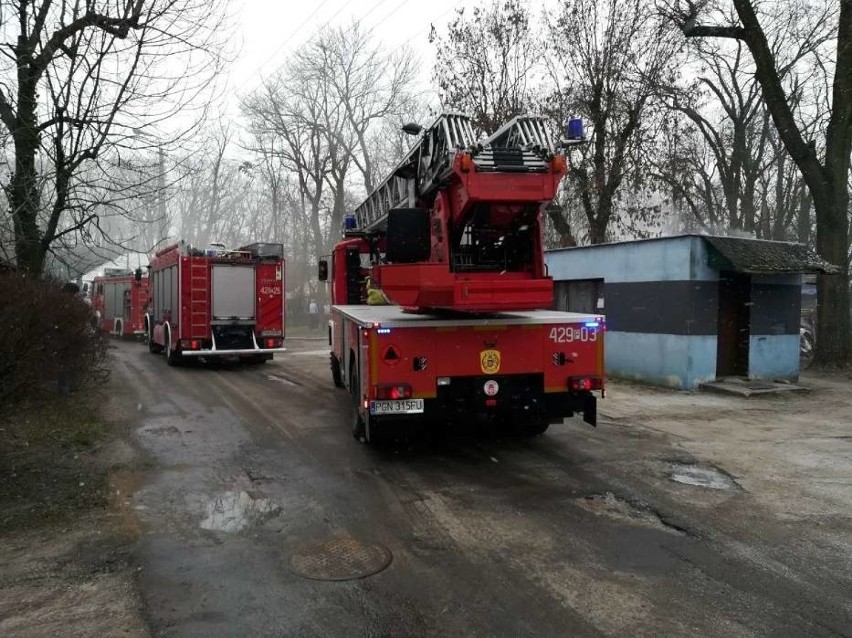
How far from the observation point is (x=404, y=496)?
19.5ft

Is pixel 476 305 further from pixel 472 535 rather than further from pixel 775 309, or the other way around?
Answer: pixel 775 309

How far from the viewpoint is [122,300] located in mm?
26828

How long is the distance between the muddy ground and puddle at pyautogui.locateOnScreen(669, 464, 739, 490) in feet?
0.11

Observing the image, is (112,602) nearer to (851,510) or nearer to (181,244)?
(851,510)

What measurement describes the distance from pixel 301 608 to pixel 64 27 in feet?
27.9

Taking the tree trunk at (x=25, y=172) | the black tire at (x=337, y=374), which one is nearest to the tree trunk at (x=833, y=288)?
the black tire at (x=337, y=374)

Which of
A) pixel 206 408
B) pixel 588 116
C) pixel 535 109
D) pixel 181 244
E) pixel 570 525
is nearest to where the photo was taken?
pixel 570 525

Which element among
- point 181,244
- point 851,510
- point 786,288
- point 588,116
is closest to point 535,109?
point 588,116

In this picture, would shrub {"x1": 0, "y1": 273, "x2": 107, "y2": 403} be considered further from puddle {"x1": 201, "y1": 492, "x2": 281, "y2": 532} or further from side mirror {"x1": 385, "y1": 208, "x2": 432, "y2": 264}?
side mirror {"x1": 385, "y1": 208, "x2": 432, "y2": 264}

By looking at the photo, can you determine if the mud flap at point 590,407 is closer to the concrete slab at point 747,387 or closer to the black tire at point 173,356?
the concrete slab at point 747,387

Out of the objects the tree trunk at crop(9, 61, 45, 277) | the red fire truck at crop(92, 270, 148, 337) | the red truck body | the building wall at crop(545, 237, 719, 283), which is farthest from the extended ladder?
the red fire truck at crop(92, 270, 148, 337)

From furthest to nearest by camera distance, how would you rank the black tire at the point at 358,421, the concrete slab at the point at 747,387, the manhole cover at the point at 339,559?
the concrete slab at the point at 747,387, the black tire at the point at 358,421, the manhole cover at the point at 339,559

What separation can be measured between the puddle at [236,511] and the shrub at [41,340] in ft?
7.59

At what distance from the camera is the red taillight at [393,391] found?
21.5 ft
